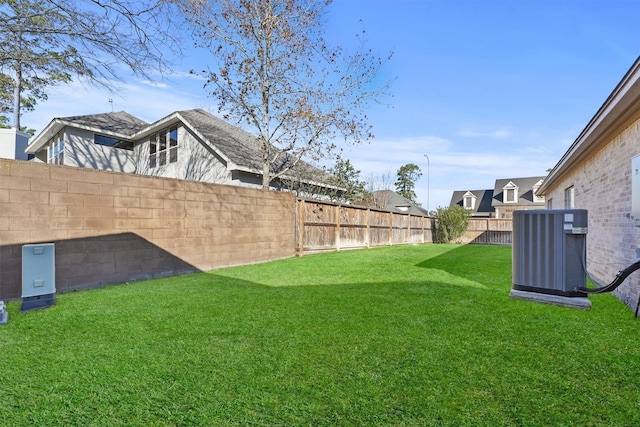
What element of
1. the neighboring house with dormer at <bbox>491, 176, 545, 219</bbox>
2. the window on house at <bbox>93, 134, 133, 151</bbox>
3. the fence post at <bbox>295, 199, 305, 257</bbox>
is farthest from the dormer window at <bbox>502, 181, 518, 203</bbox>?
the window on house at <bbox>93, 134, 133, 151</bbox>

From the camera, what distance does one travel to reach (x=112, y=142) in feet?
54.2

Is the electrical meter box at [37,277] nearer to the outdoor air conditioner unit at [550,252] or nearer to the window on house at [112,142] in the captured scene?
the outdoor air conditioner unit at [550,252]

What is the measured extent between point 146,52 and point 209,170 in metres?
6.71

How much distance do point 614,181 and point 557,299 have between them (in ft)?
6.88

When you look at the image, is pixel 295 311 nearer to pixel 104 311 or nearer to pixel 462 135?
pixel 104 311

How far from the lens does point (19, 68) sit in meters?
8.01

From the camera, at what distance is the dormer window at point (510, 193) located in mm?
32594

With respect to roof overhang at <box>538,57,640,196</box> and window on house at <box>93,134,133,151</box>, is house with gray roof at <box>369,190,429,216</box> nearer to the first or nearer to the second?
roof overhang at <box>538,57,640,196</box>

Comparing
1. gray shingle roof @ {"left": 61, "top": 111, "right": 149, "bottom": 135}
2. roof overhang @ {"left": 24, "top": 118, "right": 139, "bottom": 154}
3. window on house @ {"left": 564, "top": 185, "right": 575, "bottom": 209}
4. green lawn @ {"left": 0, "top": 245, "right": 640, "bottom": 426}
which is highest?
gray shingle roof @ {"left": 61, "top": 111, "right": 149, "bottom": 135}

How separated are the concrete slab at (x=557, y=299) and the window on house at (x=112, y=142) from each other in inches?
697

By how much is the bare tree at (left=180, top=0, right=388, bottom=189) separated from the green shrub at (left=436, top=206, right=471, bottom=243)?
8719 millimetres

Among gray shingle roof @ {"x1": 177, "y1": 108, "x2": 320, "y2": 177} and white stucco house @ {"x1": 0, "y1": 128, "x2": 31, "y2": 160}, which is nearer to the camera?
white stucco house @ {"x1": 0, "y1": 128, "x2": 31, "y2": 160}

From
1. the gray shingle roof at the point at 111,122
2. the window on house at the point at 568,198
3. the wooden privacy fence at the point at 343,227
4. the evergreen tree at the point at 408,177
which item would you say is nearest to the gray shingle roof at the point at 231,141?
the gray shingle roof at the point at 111,122

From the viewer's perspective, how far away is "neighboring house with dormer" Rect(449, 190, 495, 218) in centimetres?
3518
